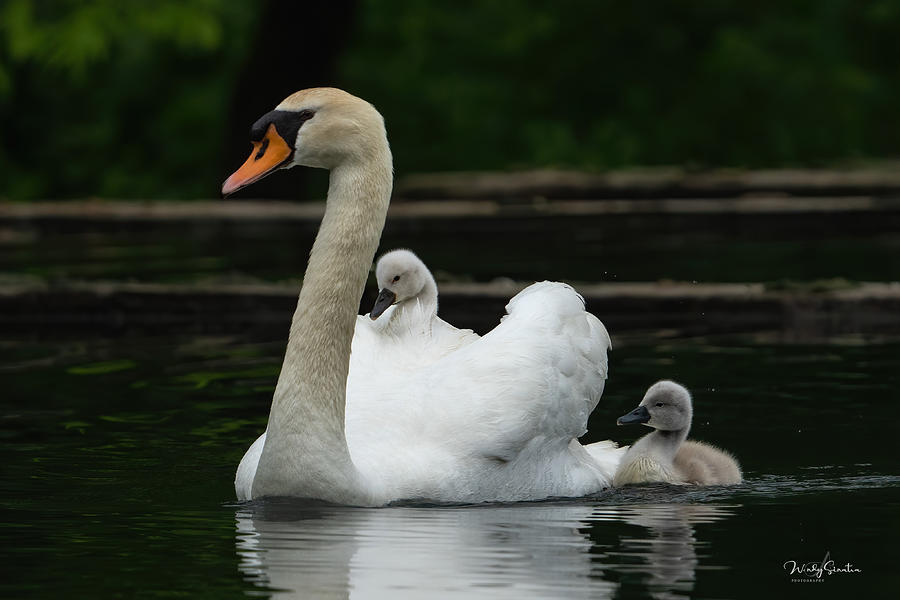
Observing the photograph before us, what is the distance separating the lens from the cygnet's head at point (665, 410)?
7.40 metres

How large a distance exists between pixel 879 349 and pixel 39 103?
57.9 feet

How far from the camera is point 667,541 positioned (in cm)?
577

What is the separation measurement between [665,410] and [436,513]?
152 centimetres

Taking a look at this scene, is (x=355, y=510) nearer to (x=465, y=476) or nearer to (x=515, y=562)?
(x=465, y=476)

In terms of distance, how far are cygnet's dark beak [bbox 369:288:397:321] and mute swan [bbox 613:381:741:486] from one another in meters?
1.35

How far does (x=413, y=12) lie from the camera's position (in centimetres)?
2708

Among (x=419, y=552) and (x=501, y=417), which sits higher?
(x=501, y=417)

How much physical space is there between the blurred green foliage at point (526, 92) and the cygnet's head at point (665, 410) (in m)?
17.2

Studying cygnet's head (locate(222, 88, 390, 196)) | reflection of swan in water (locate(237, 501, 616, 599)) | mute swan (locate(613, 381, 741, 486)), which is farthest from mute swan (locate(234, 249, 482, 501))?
cygnet's head (locate(222, 88, 390, 196))

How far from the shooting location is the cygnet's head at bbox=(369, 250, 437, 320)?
8.28 metres

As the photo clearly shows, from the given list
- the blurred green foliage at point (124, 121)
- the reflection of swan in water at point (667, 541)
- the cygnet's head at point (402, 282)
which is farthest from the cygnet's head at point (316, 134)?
the blurred green foliage at point (124, 121)

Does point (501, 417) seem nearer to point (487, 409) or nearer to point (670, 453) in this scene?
point (487, 409)

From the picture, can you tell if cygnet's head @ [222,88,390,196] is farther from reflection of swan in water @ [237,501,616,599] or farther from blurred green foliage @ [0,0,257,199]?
blurred green foliage @ [0,0,257,199]

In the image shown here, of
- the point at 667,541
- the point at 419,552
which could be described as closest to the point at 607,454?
the point at 667,541
